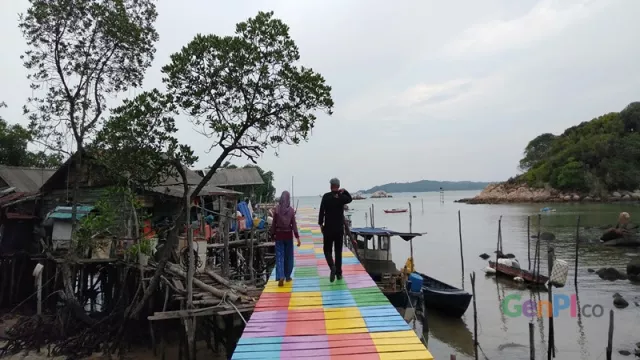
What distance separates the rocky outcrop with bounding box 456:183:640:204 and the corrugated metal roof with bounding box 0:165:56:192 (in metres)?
73.6

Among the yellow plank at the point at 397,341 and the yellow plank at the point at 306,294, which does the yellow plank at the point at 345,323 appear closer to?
the yellow plank at the point at 397,341

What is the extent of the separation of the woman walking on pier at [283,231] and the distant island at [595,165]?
73.3 m

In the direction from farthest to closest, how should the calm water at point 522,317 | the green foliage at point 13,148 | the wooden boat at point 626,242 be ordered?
1. the wooden boat at point 626,242
2. the green foliage at point 13,148
3. the calm water at point 522,317

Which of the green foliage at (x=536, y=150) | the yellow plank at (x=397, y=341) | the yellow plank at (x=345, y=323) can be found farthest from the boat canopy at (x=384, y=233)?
the green foliage at (x=536, y=150)

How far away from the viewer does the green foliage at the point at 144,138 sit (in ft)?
29.7

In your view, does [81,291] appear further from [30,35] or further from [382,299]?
[382,299]

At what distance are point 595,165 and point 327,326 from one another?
77.4 meters

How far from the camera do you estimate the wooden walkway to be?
4.43 m

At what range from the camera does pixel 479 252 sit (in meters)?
31.3

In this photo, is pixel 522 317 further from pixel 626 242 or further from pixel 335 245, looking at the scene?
pixel 626 242

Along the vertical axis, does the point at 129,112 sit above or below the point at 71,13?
below

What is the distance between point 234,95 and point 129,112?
87.4 inches

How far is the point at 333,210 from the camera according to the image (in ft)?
23.9

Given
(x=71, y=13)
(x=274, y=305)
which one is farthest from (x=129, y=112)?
(x=274, y=305)
